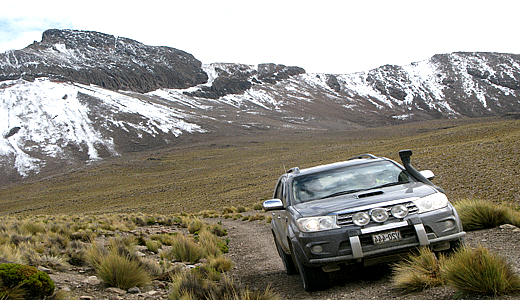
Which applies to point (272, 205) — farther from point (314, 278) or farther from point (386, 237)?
point (386, 237)

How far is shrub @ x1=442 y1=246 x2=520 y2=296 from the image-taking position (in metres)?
3.98

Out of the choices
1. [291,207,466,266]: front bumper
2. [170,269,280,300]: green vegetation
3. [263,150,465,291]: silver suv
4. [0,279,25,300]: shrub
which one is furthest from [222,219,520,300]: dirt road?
[0,279,25,300]: shrub

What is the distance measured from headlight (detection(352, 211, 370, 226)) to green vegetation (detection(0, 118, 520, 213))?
13.2 metres

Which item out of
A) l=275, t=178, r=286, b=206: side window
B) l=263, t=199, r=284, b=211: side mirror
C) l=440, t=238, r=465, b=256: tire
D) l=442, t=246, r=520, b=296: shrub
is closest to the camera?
l=442, t=246, r=520, b=296: shrub

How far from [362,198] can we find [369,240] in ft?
1.95

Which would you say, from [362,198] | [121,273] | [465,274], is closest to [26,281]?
[121,273]

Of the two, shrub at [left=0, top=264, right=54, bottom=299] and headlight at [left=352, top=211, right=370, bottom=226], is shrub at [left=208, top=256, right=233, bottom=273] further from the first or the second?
headlight at [left=352, top=211, right=370, bottom=226]

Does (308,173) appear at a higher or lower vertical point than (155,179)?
higher

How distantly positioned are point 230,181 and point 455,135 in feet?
95.5

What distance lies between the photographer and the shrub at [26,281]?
491 centimetres

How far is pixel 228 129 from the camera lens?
142000 mm

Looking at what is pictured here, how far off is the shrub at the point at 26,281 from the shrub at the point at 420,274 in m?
4.14

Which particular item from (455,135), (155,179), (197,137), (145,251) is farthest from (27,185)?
(145,251)

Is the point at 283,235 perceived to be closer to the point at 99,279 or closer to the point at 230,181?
the point at 99,279
